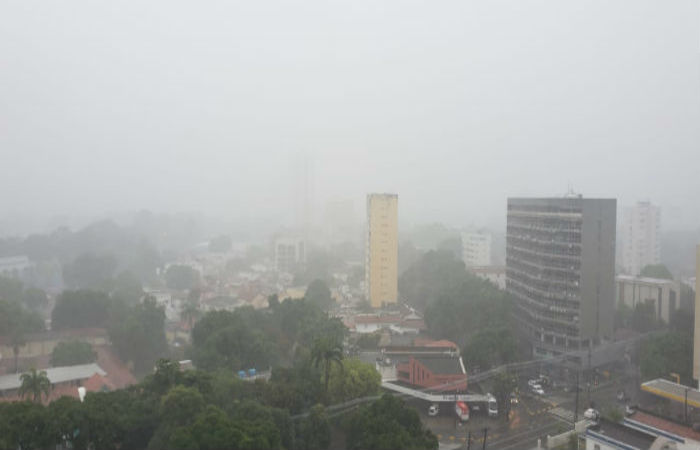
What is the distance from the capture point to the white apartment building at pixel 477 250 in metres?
28.5

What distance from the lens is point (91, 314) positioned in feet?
45.9

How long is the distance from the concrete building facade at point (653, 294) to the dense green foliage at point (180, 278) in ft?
50.7

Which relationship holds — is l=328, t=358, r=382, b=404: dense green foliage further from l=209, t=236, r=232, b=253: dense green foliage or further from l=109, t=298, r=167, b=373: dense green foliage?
l=209, t=236, r=232, b=253: dense green foliage

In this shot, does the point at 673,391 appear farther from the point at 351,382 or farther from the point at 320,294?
the point at 320,294

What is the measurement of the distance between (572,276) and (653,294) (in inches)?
150

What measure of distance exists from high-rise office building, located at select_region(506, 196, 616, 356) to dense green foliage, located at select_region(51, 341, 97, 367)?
8.98m

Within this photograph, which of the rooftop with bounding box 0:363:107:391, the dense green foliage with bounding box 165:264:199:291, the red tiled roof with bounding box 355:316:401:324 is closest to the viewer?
the rooftop with bounding box 0:363:107:391

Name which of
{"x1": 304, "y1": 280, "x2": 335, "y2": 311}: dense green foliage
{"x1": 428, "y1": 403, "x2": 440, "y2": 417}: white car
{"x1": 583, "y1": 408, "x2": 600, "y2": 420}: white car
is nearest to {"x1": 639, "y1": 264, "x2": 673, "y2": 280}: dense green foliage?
{"x1": 304, "y1": 280, "x2": 335, "y2": 311}: dense green foliage

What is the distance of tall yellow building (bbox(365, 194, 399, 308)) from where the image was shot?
57.4ft

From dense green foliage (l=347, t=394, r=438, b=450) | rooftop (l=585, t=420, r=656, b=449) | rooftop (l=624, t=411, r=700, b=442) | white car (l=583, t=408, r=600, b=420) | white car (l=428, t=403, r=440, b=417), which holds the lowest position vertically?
white car (l=428, t=403, r=440, b=417)

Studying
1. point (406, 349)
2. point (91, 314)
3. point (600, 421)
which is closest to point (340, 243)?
point (91, 314)

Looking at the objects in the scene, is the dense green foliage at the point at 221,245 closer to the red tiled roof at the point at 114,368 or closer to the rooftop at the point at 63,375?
the red tiled roof at the point at 114,368

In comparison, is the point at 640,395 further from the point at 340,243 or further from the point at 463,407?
the point at 340,243

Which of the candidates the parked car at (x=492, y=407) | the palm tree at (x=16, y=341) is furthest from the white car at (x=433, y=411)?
the palm tree at (x=16, y=341)
